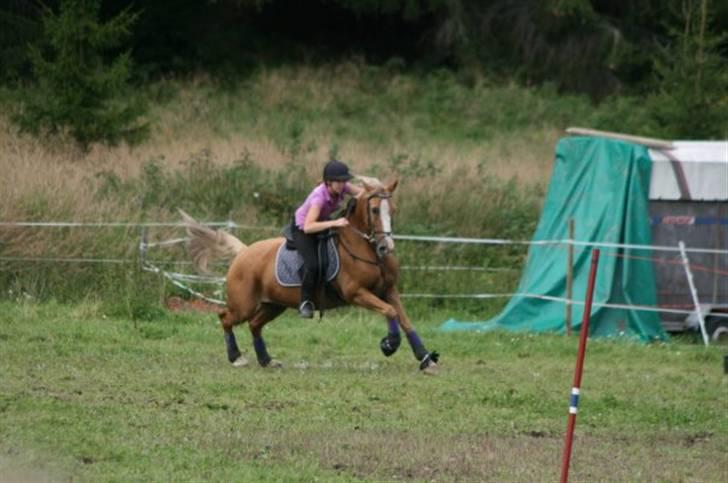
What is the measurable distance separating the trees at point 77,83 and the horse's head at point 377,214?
13193 mm

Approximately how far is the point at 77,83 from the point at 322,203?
13.3m

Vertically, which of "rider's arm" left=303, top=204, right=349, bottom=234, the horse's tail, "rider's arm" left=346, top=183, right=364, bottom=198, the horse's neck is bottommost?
the horse's tail

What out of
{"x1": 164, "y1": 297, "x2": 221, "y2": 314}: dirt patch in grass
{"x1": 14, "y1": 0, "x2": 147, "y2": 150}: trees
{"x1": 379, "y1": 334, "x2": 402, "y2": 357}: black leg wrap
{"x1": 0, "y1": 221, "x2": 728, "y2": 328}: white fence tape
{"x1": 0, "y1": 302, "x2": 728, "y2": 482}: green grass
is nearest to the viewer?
{"x1": 0, "y1": 302, "x2": 728, "y2": 482}: green grass

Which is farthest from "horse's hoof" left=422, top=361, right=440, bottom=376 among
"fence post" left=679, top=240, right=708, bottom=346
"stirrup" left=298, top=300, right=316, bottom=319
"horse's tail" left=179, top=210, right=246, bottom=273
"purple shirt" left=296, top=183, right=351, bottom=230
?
"fence post" left=679, top=240, right=708, bottom=346

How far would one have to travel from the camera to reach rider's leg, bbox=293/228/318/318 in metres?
16.1

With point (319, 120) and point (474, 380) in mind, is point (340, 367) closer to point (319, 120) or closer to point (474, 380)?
point (474, 380)

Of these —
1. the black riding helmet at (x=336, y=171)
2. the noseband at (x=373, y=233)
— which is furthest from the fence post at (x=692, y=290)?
the black riding helmet at (x=336, y=171)

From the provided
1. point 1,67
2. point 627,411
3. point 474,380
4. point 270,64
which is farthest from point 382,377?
point 270,64

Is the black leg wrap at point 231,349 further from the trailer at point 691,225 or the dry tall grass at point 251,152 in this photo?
the trailer at point 691,225

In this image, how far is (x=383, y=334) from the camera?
19781 mm

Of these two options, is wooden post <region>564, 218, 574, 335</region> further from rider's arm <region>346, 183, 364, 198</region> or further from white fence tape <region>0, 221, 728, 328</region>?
rider's arm <region>346, 183, 364, 198</region>

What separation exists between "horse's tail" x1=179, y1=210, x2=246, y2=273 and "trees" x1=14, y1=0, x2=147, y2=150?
414 inches

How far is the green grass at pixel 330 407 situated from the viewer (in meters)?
10.8

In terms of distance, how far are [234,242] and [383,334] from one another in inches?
108
